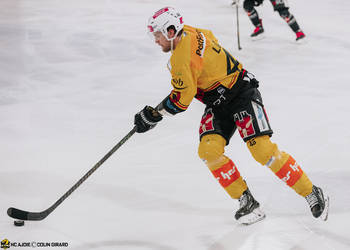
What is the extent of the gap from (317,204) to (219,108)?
816 millimetres

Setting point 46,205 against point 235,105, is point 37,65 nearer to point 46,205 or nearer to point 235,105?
point 46,205

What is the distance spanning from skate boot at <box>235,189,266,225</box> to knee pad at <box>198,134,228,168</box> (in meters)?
0.27

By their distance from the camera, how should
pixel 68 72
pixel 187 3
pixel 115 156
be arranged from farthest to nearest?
1. pixel 187 3
2. pixel 68 72
3. pixel 115 156

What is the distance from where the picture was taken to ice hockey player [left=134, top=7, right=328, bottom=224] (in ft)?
9.53

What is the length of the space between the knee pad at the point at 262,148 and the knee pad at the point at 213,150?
176 mm

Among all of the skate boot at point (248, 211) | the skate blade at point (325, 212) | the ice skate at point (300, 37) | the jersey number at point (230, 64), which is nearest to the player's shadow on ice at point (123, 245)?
the skate boot at point (248, 211)

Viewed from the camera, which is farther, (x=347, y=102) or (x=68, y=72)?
(x=68, y=72)

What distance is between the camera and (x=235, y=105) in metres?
3.14

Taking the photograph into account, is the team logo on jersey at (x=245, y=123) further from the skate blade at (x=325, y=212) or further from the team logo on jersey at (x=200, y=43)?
the skate blade at (x=325, y=212)

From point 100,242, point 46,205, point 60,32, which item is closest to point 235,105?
point 100,242

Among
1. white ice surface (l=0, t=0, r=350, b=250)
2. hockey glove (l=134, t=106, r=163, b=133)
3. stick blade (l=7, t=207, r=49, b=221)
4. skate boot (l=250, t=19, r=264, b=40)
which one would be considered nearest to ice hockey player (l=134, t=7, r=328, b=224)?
hockey glove (l=134, t=106, r=163, b=133)

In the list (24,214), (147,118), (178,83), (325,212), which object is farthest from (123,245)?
(325,212)

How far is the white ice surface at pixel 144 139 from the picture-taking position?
3.15 meters

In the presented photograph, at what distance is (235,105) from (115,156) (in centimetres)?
137
